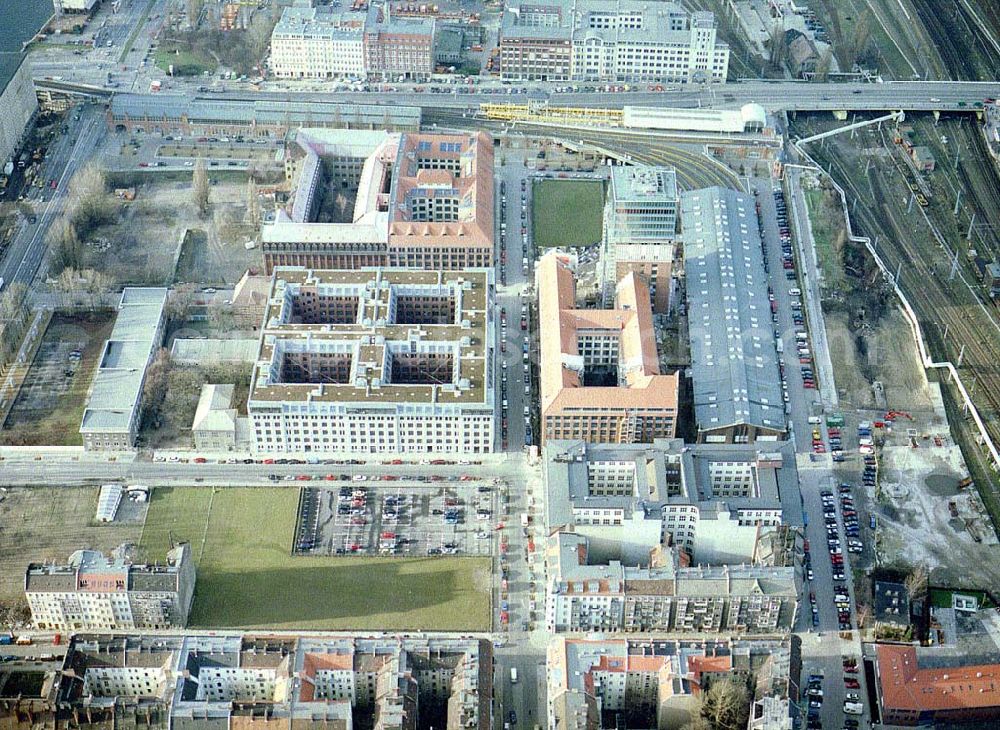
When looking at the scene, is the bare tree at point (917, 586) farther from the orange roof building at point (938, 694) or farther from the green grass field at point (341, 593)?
the green grass field at point (341, 593)

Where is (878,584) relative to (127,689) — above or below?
above

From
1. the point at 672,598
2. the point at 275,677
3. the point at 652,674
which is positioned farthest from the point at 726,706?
the point at 275,677

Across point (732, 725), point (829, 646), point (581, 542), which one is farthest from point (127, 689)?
point (829, 646)

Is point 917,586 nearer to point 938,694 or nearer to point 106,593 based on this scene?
point 938,694

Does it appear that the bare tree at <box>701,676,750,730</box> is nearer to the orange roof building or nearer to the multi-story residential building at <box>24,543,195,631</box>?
the orange roof building

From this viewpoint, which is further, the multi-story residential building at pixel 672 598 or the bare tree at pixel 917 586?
the bare tree at pixel 917 586

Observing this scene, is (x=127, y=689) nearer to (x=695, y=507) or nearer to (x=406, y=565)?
(x=406, y=565)

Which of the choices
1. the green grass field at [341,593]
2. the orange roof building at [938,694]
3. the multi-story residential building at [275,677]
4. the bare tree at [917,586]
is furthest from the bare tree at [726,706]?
the bare tree at [917,586]
